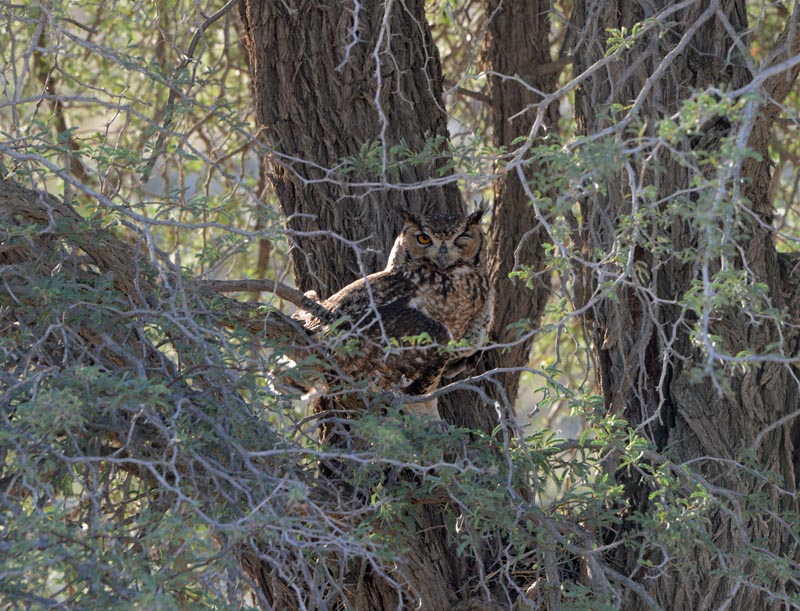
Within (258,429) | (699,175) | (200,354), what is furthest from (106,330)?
(699,175)

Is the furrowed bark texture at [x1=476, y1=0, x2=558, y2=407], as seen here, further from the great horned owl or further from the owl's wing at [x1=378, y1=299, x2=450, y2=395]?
the owl's wing at [x1=378, y1=299, x2=450, y2=395]

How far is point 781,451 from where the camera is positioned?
333 cm

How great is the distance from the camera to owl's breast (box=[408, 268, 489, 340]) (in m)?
3.67

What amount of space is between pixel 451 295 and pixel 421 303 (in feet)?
0.44

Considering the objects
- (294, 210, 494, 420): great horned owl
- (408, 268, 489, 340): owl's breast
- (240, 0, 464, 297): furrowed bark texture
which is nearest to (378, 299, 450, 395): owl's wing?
(294, 210, 494, 420): great horned owl

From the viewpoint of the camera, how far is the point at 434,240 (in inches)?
143

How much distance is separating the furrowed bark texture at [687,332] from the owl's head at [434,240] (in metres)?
0.49

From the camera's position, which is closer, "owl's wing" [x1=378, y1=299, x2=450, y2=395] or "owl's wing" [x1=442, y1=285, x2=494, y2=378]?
"owl's wing" [x1=378, y1=299, x2=450, y2=395]

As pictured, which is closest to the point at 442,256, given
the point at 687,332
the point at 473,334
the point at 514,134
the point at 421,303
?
the point at 421,303

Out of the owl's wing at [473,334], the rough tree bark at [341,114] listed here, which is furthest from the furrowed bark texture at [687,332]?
the rough tree bark at [341,114]

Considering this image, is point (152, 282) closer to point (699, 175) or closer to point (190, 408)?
point (190, 408)

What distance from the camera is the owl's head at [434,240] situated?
143 inches

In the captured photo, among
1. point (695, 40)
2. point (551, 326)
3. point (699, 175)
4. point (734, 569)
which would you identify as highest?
point (695, 40)

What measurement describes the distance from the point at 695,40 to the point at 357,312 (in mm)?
1368
